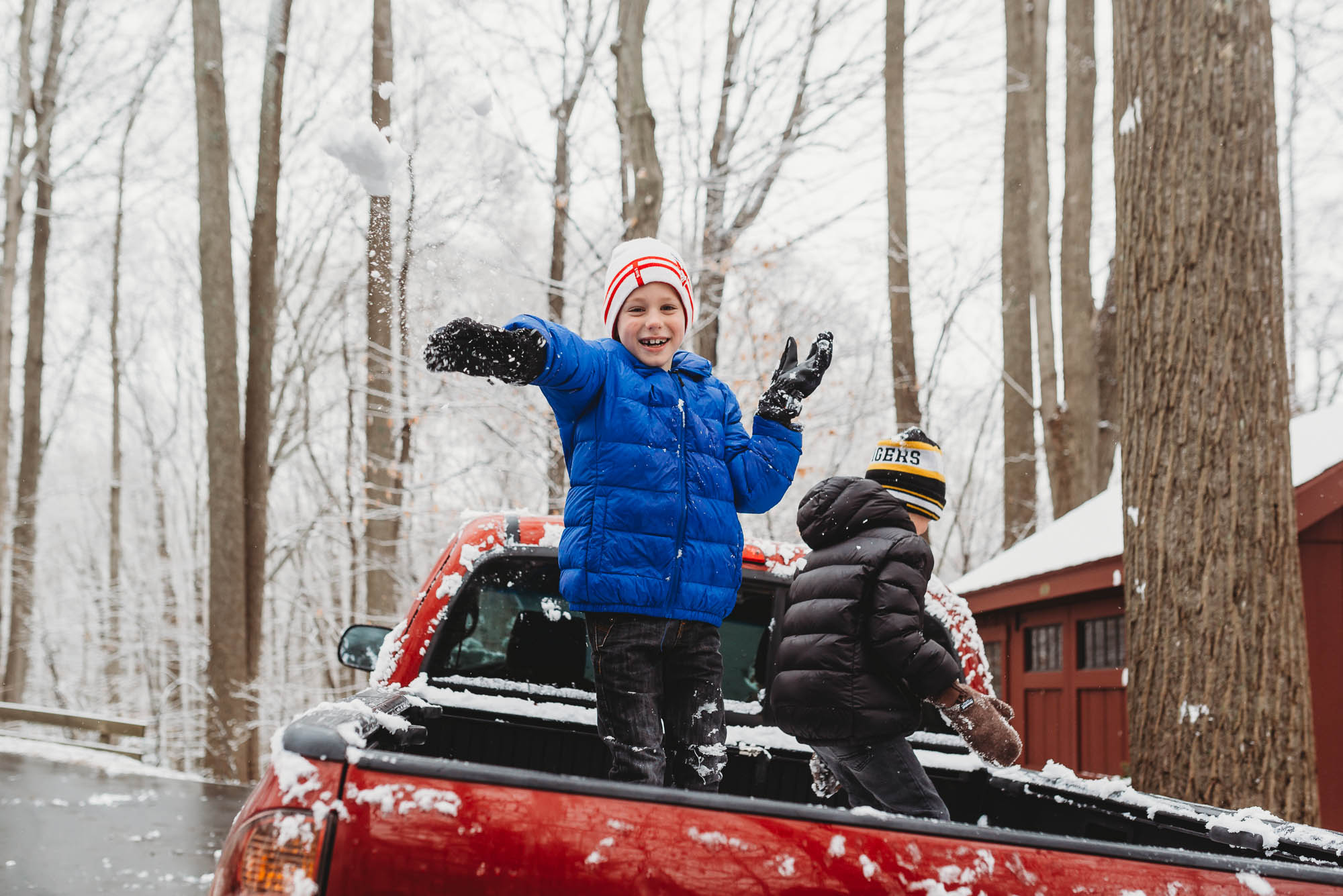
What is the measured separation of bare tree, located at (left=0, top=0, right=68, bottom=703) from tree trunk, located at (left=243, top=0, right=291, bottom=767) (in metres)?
9.47

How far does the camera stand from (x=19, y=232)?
61.3ft

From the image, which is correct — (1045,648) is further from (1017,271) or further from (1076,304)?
(1017,271)

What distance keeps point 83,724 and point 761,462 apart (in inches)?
497

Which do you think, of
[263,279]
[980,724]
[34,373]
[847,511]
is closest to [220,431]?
[263,279]

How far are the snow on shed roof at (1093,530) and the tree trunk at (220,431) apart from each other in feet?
25.5

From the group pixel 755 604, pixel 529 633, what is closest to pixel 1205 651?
pixel 755 604

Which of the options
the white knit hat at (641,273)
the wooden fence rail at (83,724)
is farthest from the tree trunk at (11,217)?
the white knit hat at (641,273)

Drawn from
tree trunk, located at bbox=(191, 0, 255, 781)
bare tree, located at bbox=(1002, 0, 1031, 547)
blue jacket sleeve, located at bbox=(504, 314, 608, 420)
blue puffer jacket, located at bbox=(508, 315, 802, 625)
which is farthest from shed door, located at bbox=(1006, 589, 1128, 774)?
tree trunk, located at bbox=(191, 0, 255, 781)

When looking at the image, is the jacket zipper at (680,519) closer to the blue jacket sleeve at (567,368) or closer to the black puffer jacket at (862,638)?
the blue jacket sleeve at (567,368)

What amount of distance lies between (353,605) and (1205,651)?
19518 mm

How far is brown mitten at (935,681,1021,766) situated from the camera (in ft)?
9.02

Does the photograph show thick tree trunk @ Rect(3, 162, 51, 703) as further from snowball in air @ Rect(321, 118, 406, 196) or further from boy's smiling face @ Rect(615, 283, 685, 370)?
boy's smiling face @ Rect(615, 283, 685, 370)

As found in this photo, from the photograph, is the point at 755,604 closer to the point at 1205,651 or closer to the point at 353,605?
the point at 1205,651

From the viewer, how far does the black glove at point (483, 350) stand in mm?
2188
